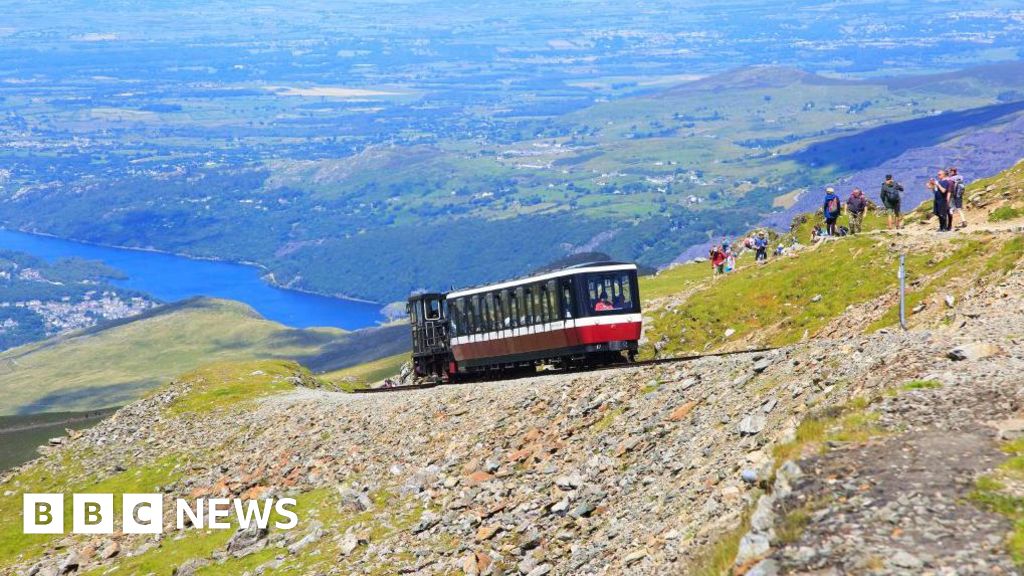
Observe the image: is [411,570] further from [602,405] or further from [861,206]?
[861,206]

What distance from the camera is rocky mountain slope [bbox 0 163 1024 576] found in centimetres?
1789

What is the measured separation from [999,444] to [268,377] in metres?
66.6

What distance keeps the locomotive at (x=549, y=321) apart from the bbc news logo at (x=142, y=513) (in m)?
14.3

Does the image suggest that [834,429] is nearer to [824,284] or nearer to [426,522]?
[426,522]

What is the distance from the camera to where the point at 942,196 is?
Result: 53562 mm

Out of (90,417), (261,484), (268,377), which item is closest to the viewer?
(261,484)

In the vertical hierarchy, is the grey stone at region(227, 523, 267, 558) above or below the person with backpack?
below

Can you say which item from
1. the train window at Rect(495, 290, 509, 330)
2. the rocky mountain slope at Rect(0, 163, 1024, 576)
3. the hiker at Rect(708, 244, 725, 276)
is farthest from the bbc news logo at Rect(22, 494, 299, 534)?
the hiker at Rect(708, 244, 725, 276)

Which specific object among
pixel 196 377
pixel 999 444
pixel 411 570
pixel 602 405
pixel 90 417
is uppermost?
pixel 999 444

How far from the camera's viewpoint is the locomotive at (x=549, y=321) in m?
49.9

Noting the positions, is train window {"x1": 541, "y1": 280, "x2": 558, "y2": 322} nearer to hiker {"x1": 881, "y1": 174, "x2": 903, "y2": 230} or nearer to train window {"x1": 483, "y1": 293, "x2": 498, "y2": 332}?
train window {"x1": 483, "y1": 293, "x2": 498, "y2": 332}

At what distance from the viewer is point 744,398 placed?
27688 mm

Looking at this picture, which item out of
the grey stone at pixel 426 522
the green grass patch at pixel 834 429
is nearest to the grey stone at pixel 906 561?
the green grass patch at pixel 834 429

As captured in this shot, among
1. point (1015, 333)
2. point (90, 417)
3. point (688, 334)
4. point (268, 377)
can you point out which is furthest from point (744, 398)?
point (90, 417)
